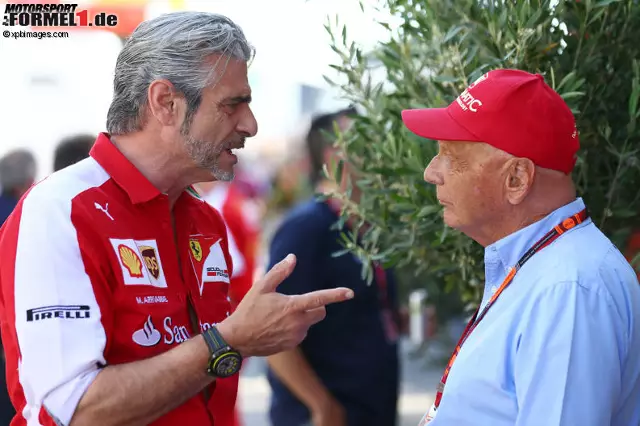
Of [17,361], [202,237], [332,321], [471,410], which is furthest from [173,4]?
[471,410]

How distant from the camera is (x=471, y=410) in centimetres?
215

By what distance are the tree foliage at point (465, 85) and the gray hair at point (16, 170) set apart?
383cm

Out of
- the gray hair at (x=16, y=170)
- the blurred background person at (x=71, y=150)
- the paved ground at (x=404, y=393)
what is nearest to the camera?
the blurred background person at (x=71, y=150)

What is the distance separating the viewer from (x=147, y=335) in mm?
2508

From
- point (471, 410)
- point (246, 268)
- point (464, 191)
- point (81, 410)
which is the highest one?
point (464, 191)

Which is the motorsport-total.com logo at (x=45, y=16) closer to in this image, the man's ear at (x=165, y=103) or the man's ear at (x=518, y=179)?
the man's ear at (x=165, y=103)

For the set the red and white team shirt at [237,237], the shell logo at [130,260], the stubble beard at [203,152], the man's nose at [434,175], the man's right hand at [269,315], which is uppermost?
the man's nose at [434,175]

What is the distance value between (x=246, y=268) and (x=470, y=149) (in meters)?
4.55

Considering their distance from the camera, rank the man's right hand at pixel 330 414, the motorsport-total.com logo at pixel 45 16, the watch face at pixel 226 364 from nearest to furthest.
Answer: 1. the watch face at pixel 226 364
2. the man's right hand at pixel 330 414
3. the motorsport-total.com logo at pixel 45 16

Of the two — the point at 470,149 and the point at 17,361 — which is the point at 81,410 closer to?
Answer: the point at 17,361

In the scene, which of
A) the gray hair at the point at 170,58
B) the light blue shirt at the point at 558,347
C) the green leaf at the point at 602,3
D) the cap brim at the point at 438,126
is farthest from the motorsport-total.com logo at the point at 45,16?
the light blue shirt at the point at 558,347

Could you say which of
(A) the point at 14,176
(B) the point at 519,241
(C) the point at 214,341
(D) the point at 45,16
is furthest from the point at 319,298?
(A) the point at 14,176

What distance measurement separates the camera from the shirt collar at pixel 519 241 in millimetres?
2283

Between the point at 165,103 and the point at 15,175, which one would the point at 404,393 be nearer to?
the point at 15,175
